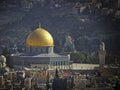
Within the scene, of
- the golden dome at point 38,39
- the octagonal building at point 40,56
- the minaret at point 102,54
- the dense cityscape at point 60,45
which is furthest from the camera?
the golden dome at point 38,39

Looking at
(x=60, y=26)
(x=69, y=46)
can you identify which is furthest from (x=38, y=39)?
(x=60, y=26)

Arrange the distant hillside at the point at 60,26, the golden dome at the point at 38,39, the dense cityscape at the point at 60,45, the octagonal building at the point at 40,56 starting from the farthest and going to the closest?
the distant hillside at the point at 60,26
the golden dome at the point at 38,39
the octagonal building at the point at 40,56
the dense cityscape at the point at 60,45

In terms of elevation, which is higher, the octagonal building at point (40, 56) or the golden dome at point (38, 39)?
the golden dome at point (38, 39)

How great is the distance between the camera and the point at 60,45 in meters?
20.5

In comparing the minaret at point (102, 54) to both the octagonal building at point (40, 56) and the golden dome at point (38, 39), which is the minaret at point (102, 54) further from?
the golden dome at point (38, 39)

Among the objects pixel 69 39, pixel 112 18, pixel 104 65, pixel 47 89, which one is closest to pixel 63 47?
pixel 69 39

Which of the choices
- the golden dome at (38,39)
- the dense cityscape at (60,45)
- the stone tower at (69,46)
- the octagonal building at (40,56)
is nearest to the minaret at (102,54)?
the dense cityscape at (60,45)

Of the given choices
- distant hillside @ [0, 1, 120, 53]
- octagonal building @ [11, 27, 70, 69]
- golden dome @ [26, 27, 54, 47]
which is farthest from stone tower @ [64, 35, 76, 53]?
golden dome @ [26, 27, 54, 47]

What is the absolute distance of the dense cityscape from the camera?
596 inches

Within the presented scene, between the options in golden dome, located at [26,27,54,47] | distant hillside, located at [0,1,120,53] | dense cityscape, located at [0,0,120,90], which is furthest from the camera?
distant hillside, located at [0,1,120,53]

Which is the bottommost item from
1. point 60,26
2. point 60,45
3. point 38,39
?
point 60,45

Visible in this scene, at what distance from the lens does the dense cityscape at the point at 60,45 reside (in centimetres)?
1515

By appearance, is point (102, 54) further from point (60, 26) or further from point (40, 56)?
point (60, 26)

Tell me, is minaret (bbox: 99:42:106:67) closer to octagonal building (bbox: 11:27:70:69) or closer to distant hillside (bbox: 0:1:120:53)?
distant hillside (bbox: 0:1:120:53)
